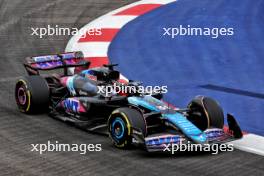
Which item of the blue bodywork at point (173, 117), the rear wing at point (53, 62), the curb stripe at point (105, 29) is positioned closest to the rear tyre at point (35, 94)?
the rear wing at point (53, 62)

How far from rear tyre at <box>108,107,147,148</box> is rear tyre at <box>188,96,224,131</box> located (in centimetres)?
107

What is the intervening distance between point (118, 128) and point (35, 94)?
2.07m

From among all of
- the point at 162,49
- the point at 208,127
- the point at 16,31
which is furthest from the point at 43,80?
the point at 16,31

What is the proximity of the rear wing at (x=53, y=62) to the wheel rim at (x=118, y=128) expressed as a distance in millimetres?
2741

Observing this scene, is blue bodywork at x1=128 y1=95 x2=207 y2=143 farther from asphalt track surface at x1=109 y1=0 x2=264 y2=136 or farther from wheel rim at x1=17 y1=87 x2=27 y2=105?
wheel rim at x1=17 y1=87 x2=27 y2=105

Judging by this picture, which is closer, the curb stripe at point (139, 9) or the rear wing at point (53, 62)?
the rear wing at point (53, 62)

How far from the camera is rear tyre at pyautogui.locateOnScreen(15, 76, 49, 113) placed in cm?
995

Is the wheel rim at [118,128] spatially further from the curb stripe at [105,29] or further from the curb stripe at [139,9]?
the curb stripe at [139,9]

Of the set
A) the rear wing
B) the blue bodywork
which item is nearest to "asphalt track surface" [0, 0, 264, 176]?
the blue bodywork

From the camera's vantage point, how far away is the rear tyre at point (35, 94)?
9.95 metres

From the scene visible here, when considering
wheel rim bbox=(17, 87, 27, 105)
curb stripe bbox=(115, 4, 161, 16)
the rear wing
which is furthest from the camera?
curb stripe bbox=(115, 4, 161, 16)

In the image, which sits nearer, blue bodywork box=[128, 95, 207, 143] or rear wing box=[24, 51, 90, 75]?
blue bodywork box=[128, 95, 207, 143]

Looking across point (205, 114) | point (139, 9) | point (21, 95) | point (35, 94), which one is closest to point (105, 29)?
point (139, 9)

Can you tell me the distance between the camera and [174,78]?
1237cm
